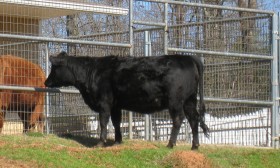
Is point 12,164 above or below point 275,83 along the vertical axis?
below

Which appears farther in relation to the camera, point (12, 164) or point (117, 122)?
point (117, 122)

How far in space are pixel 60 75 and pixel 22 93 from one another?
1.06 metres

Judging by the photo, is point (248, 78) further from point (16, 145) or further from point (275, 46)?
point (16, 145)

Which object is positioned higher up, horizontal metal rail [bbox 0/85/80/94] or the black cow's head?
the black cow's head

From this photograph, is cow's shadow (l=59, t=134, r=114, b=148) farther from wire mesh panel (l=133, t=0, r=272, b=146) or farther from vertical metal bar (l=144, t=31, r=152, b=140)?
wire mesh panel (l=133, t=0, r=272, b=146)

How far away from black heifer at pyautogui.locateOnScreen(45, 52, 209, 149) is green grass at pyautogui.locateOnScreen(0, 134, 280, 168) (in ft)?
1.86

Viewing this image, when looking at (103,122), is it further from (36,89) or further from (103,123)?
(36,89)

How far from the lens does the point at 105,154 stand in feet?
38.3

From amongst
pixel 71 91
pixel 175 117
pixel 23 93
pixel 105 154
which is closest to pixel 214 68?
pixel 175 117

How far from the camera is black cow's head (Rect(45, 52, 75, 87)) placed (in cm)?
1354

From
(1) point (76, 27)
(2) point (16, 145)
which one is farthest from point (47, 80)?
(1) point (76, 27)

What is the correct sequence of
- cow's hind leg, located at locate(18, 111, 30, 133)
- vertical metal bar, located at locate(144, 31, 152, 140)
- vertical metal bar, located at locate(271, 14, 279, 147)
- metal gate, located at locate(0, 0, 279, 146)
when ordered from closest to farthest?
cow's hind leg, located at locate(18, 111, 30, 133)
vertical metal bar, located at locate(144, 31, 152, 140)
metal gate, located at locate(0, 0, 279, 146)
vertical metal bar, located at locate(271, 14, 279, 147)

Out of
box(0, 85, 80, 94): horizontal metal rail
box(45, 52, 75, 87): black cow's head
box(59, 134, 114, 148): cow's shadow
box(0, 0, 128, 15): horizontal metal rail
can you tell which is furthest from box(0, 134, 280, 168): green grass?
box(0, 0, 128, 15): horizontal metal rail

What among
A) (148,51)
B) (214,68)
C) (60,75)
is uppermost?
(148,51)
